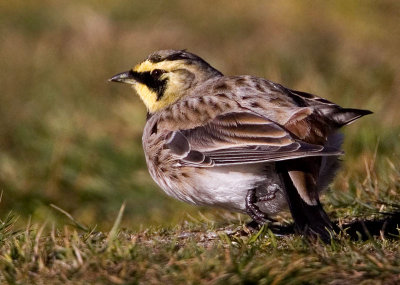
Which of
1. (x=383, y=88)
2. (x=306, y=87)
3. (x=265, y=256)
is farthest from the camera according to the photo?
(x=383, y=88)

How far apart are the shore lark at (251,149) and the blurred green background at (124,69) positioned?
0.91m

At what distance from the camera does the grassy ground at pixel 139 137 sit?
4508 mm

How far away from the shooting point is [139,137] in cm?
985

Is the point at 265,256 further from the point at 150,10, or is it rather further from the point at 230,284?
the point at 150,10

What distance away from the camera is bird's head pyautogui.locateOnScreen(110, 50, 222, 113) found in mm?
6844

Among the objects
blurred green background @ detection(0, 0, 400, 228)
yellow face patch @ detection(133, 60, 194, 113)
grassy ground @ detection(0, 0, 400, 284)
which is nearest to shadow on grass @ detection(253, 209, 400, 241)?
grassy ground @ detection(0, 0, 400, 284)

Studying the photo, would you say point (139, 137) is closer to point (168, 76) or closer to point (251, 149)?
point (168, 76)

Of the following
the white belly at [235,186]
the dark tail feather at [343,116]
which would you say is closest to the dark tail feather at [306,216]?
the white belly at [235,186]

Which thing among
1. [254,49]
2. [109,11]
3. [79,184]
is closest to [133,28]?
[109,11]

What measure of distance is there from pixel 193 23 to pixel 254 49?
2.18 metres

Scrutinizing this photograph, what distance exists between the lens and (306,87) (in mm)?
9922

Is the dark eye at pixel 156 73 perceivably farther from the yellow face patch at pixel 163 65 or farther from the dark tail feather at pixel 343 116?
the dark tail feather at pixel 343 116

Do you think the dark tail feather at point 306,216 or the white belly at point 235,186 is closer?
the dark tail feather at point 306,216

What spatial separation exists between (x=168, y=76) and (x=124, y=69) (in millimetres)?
5279
